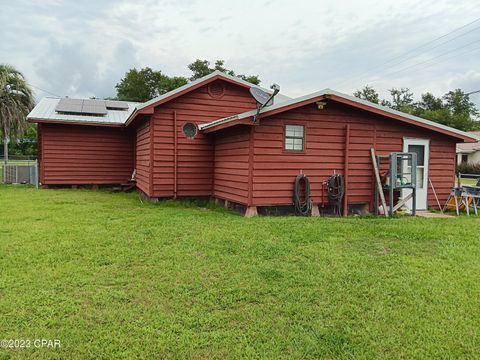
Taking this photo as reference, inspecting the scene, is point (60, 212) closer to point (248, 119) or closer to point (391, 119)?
point (248, 119)

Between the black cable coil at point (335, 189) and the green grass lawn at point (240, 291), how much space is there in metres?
2.21

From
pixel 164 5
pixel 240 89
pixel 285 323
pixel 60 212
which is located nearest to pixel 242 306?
pixel 285 323

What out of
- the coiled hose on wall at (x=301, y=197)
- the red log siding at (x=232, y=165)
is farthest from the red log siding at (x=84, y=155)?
the coiled hose on wall at (x=301, y=197)

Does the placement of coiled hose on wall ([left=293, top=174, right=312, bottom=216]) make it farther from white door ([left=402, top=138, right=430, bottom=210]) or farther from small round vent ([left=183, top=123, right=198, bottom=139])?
small round vent ([left=183, top=123, right=198, bottom=139])

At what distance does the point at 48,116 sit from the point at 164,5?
17.5 feet

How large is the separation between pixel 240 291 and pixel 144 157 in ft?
26.8

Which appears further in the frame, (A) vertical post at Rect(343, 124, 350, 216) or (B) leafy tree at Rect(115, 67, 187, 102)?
(B) leafy tree at Rect(115, 67, 187, 102)

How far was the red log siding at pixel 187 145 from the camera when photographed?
395 inches

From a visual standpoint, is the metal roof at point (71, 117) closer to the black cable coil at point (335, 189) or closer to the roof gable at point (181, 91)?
the roof gable at point (181, 91)

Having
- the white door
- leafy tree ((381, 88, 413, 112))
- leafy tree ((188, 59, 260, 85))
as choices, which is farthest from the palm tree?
leafy tree ((381, 88, 413, 112))

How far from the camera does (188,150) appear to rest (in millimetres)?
10352

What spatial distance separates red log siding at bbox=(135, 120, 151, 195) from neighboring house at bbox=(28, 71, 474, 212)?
0.03 metres

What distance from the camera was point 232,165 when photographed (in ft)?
29.4

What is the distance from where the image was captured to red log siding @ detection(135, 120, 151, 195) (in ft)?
34.2
